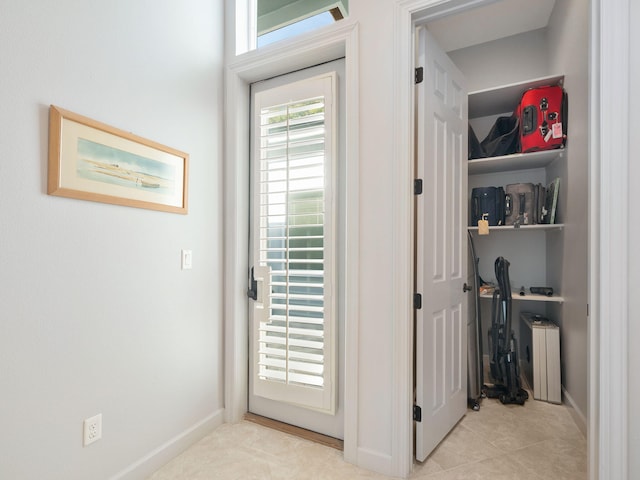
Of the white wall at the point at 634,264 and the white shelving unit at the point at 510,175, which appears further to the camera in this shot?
the white shelving unit at the point at 510,175

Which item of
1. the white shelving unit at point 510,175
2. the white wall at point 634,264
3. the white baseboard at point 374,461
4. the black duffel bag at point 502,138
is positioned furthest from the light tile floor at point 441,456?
the black duffel bag at point 502,138

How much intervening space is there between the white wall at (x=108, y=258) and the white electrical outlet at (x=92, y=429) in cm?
2

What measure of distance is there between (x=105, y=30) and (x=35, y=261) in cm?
108

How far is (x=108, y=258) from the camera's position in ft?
5.03

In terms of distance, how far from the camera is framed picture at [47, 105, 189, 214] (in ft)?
4.40

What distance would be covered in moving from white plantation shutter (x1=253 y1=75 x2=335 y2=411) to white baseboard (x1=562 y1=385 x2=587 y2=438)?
156 cm

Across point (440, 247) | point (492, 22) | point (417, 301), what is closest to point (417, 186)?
point (440, 247)

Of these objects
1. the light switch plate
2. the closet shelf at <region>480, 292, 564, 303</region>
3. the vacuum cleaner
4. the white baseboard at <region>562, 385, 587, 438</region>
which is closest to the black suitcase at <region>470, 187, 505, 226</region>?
the vacuum cleaner

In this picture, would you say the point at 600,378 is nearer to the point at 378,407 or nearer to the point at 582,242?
the point at 378,407

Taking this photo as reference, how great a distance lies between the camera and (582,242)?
2.05 meters

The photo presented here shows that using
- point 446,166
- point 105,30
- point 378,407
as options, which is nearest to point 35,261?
point 105,30

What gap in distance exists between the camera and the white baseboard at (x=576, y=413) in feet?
6.66

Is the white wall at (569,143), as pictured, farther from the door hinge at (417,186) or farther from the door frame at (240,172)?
the door frame at (240,172)

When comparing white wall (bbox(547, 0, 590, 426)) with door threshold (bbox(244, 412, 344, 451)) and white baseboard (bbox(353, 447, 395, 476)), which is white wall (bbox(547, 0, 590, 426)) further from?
door threshold (bbox(244, 412, 344, 451))
